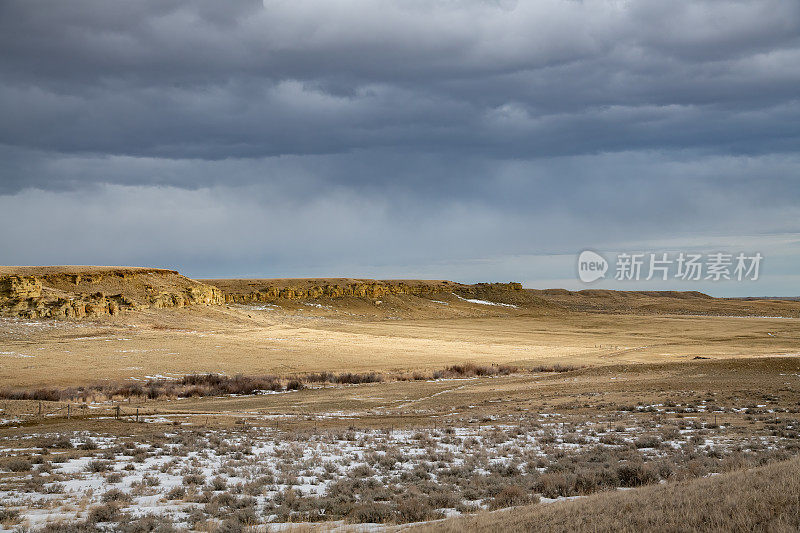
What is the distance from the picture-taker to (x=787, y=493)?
800 cm

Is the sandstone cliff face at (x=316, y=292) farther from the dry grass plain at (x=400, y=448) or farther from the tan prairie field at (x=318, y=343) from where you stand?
the dry grass plain at (x=400, y=448)

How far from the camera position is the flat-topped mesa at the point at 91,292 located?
60.2 meters

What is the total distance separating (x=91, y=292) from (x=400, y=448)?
210 feet

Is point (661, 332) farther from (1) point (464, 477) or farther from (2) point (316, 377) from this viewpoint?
(1) point (464, 477)

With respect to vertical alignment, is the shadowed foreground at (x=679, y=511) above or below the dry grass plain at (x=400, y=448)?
above

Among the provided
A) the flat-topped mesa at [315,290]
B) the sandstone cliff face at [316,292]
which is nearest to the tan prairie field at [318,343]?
the sandstone cliff face at [316,292]

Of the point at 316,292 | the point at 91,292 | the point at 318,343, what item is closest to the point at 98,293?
the point at 91,292

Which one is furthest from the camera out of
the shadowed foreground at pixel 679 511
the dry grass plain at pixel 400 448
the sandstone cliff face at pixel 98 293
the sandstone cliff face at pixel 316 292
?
the sandstone cliff face at pixel 316 292

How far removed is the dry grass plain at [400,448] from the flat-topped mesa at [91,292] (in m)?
14.7

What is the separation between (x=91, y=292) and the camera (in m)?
70.4

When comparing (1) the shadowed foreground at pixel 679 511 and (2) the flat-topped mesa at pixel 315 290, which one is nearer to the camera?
(1) the shadowed foreground at pixel 679 511

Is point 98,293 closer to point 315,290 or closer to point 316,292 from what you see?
point 316,292

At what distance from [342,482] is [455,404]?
Answer: 15028 millimetres

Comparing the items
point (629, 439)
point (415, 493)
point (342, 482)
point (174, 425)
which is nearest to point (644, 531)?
point (415, 493)
